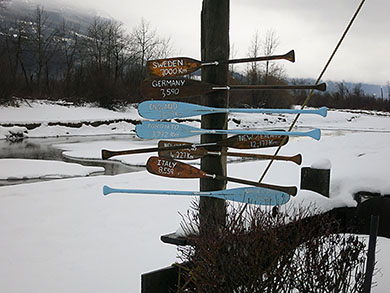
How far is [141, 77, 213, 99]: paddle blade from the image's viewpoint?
340 centimetres

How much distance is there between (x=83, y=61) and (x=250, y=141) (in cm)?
4828

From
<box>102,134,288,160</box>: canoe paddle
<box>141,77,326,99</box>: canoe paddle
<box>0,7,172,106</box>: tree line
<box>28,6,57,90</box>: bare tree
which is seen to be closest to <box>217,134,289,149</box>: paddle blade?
<box>102,134,288,160</box>: canoe paddle

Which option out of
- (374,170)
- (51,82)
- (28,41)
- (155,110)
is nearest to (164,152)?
(155,110)

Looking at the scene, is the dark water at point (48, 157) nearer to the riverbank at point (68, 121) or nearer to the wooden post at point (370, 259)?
the riverbank at point (68, 121)

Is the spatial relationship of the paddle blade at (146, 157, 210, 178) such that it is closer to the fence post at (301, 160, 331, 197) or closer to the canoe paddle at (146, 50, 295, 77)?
the canoe paddle at (146, 50, 295, 77)

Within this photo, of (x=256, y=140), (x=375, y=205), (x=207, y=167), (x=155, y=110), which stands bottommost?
(x=375, y=205)

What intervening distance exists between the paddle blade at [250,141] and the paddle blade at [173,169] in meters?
0.29

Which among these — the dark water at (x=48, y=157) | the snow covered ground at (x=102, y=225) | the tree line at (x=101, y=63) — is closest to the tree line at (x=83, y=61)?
the tree line at (x=101, y=63)

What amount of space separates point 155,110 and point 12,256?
2434 mm

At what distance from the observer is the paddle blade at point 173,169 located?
3.38m

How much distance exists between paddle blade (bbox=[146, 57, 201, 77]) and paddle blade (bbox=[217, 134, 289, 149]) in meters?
0.62

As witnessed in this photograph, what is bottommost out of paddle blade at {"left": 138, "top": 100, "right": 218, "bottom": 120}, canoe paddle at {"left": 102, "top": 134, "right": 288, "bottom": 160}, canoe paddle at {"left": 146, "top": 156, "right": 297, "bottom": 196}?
canoe paddle at {"left": 146, "top": 156, "right": 297, "bottom": 196}

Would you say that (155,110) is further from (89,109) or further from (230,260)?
(89,109)

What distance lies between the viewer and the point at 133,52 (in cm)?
4975
